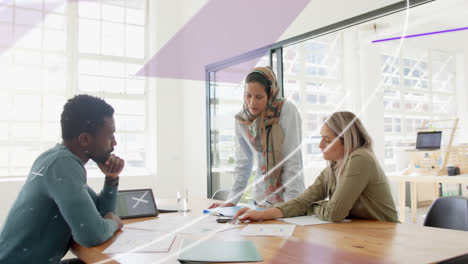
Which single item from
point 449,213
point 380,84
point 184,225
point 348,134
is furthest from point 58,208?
point 380,84

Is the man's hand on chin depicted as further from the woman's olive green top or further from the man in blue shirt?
the woman's olive green top

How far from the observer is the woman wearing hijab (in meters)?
2.17

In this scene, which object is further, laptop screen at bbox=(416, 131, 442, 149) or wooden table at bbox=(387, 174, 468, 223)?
laptop screen at bbox=(416, 131, 442, 149)

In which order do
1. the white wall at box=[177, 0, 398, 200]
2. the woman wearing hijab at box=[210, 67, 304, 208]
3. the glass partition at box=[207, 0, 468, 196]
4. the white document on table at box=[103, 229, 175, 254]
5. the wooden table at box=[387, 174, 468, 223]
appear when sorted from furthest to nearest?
the glass partition at box=[207, 0, 468, 196] → the white wall at box=[177, 0, 398, 200] → the wooden table at box=[387, 174, 468, 223] → the woman wearing hijab at box=[210, 67, 304, 208] → the white document on table at box=[103, 229, 175, 254]

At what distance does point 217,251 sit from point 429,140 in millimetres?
4064

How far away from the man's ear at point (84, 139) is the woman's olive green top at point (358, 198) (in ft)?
2.88

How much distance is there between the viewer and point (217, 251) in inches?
42.4

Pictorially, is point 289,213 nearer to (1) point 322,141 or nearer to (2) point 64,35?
(1) point 322,141

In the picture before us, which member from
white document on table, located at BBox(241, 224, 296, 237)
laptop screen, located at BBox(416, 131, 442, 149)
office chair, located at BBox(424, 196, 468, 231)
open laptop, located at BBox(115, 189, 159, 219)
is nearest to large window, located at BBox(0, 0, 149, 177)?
open laptop, located at BBox(115, 189, 159, 219)

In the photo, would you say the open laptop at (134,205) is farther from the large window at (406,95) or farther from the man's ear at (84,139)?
the large window at (406,95)

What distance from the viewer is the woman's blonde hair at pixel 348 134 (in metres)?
1.71

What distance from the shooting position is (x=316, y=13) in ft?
10.7

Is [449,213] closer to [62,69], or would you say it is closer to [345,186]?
[345,186]

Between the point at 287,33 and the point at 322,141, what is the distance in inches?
81.9
